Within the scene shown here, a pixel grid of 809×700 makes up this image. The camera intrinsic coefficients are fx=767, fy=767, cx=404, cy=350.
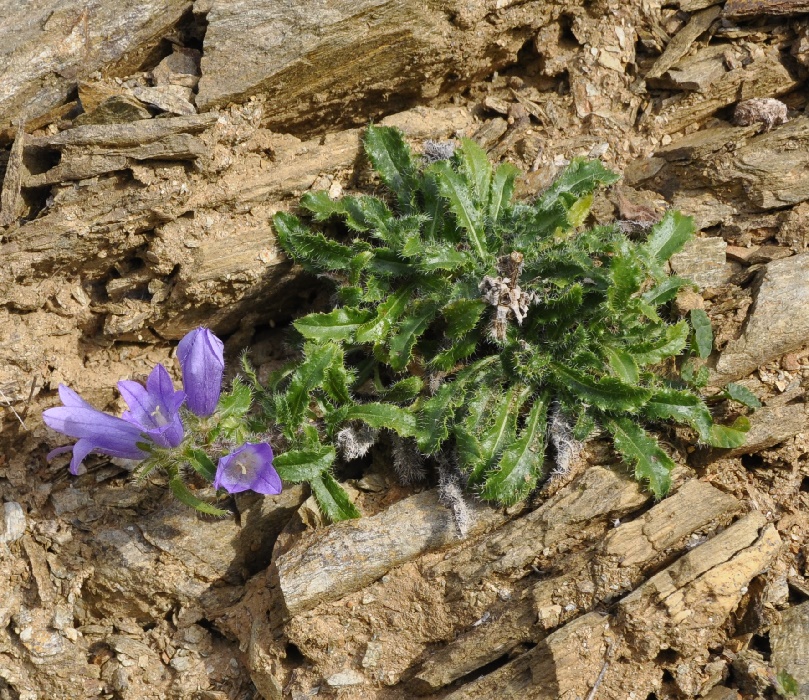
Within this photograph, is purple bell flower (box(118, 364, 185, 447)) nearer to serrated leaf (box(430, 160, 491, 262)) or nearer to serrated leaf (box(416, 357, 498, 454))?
serrated leaf (box(416, 357, 498, 454))

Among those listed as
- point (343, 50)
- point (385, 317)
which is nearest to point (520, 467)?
point (385, 317)

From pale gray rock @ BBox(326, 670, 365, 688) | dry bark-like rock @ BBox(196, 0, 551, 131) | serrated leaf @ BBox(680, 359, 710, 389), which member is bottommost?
pale gray rock @ BBox(326, 670, 365, 688)

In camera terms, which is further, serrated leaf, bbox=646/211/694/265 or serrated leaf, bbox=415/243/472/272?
serrated leaf, bbox=646/211/694/265

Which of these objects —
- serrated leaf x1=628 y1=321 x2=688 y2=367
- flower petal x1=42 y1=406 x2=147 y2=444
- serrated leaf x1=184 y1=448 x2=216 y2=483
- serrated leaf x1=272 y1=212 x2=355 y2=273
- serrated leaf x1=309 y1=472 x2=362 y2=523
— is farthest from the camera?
serrated leaf x1=272 y1=212 x2=355 y2=273

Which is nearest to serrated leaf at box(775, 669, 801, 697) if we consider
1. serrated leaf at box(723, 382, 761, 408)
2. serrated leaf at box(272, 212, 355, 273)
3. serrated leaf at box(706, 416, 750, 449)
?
serrated leaf at box(706, 416, 750, 449)

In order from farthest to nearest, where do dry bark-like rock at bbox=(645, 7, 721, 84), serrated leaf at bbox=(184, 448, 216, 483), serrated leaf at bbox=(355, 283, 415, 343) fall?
dry bark-like rock at bbox=(645, 7, 721, 84), serrated leaf at bbox=(355, 283, 415, 343), serrated leaf at bbox=(184, 448, 216, 483)

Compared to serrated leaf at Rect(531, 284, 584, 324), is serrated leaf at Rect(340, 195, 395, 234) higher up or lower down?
higher up

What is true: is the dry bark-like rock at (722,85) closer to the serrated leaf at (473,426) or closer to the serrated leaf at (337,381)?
the serrated leaf at (473,426)
